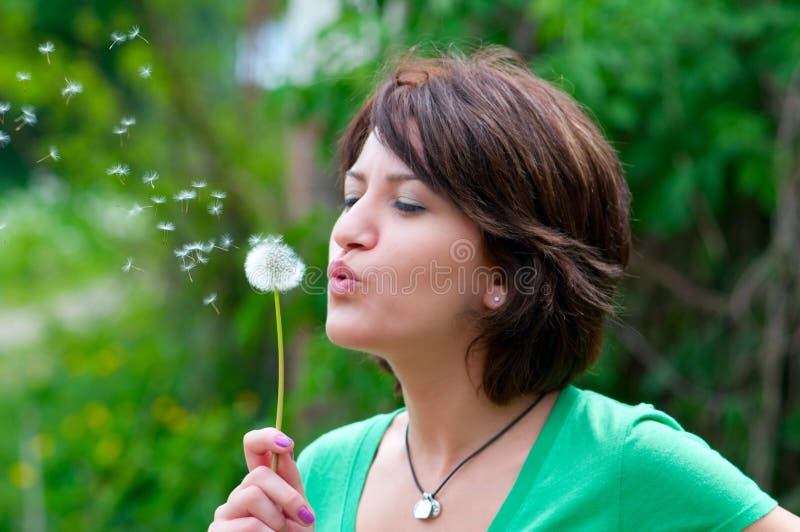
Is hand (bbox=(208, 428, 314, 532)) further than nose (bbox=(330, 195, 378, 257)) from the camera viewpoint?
No

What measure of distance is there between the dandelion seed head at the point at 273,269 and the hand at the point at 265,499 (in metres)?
0.20

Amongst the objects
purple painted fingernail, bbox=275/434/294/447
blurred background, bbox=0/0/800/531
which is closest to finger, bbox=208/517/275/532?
purple painted fingernail, bbox=275/434/294/447

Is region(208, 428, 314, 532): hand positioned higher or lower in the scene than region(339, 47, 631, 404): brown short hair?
lower

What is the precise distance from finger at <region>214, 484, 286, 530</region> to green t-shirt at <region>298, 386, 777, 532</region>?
32cm

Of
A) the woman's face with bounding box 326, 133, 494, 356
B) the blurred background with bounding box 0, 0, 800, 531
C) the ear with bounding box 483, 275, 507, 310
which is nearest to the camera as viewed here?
the woman's face with bounding box 326, 133, 494, 356

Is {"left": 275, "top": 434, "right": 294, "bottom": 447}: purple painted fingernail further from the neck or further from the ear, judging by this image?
the ear

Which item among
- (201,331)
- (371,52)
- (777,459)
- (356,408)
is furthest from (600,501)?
(201,331)

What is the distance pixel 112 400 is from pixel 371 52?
7.83ft

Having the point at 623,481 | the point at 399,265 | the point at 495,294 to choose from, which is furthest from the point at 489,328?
the point at 623,481

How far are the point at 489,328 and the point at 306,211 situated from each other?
2053 mm

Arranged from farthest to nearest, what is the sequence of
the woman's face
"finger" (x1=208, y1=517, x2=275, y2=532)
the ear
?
the ear
the woman's face
"finger" (x1=208, y1=517, x2=275, y2=532)

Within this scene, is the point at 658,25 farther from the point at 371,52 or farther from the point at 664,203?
the point at 371,52

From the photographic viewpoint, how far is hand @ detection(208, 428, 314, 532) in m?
1.15

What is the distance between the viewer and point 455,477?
1.38 meters
